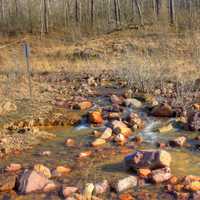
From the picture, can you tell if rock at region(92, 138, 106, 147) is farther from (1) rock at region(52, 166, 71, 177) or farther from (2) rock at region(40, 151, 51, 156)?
(1) rock at region(52, 166, 71, 177)

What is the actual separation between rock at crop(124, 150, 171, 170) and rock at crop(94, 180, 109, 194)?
608 millimetres

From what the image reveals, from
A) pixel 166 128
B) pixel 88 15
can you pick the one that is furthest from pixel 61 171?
pixel 88 15

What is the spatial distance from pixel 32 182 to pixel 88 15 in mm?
39697

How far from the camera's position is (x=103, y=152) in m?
7.17

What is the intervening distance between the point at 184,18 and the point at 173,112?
88.2 ft

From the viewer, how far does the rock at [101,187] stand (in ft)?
17.9

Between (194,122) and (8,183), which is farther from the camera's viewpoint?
(194,122)

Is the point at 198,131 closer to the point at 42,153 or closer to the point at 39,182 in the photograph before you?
the point at 42,153

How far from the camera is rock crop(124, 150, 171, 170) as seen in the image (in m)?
5.94

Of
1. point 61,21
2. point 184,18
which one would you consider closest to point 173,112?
point 184,18

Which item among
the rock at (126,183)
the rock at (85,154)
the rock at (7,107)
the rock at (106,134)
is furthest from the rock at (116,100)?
the rock at (126,183)

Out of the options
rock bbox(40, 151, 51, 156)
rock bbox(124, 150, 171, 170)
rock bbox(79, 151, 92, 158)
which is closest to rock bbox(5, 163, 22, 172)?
rock bbox(40, 151, 51, 156)

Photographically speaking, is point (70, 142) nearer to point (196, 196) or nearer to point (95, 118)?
point (95, 118)

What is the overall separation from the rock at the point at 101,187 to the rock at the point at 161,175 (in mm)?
621
